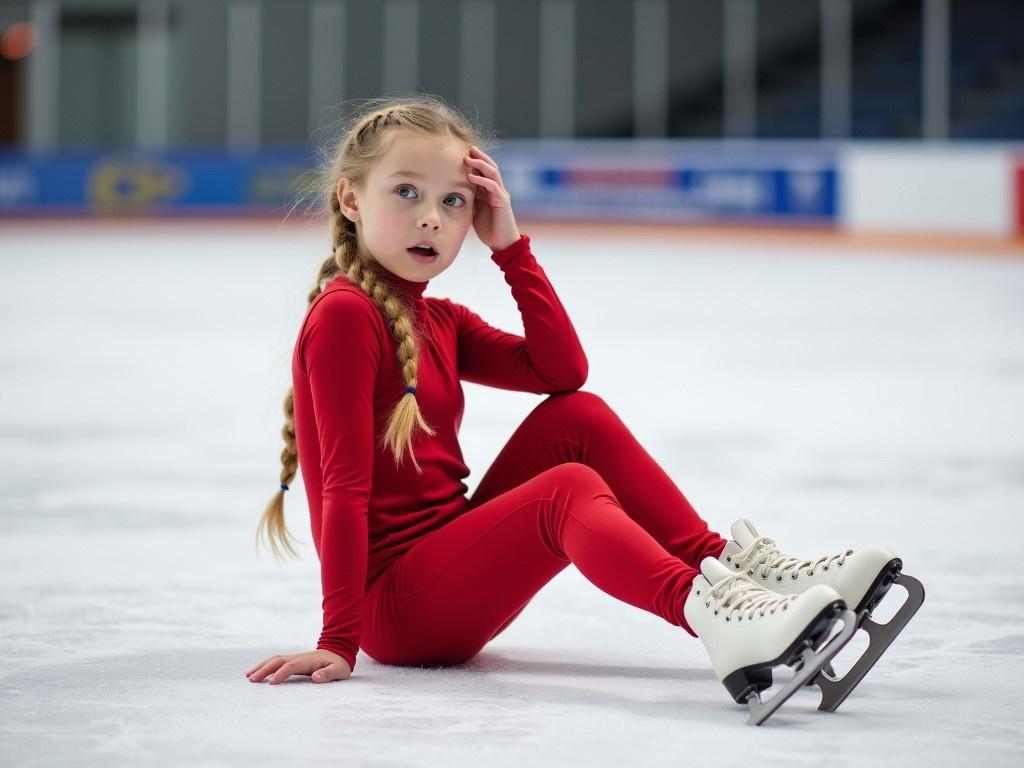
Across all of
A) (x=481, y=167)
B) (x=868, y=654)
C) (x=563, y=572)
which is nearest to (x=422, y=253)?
(x=481, y=167)

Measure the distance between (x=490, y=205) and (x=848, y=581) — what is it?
89 centimetres

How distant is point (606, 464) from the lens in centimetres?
262

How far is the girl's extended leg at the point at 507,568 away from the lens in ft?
7.64

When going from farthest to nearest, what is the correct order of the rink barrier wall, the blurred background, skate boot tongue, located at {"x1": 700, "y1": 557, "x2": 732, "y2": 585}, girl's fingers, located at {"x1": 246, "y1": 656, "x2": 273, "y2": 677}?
the blurred background < the rink barrier wall < girl's fingers, located at {"x1": 246, "y1": 656, "x2": 273, "y2": 677} < skate boot tongue, located at {"x1": 700, "y1": 557, "x2": 732, "y2": 585}

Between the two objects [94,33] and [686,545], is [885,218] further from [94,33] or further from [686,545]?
[686,545]

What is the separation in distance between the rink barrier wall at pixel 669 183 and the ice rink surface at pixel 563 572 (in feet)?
20.0

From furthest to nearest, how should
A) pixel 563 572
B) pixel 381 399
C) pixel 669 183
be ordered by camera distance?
pixel 669 183, pixel 563 572, pixel 381 399

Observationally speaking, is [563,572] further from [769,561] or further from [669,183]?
[669,183]

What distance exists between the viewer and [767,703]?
7.28ft

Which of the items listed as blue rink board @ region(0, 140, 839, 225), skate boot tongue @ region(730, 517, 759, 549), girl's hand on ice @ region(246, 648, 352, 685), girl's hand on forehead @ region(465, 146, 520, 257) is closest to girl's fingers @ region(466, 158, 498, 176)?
girl's hand on forehead @ region(465, 146, 520, 257)

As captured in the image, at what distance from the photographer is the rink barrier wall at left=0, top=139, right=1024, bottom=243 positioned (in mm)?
15828

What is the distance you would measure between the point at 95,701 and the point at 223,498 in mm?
1946

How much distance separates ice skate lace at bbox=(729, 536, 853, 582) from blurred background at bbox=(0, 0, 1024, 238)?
46.7ft

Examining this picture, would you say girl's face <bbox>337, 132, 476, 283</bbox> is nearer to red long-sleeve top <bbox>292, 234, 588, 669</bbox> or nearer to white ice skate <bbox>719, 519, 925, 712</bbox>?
red long-sleeve top <bbox>292, 234, 588, 669</bbox>
